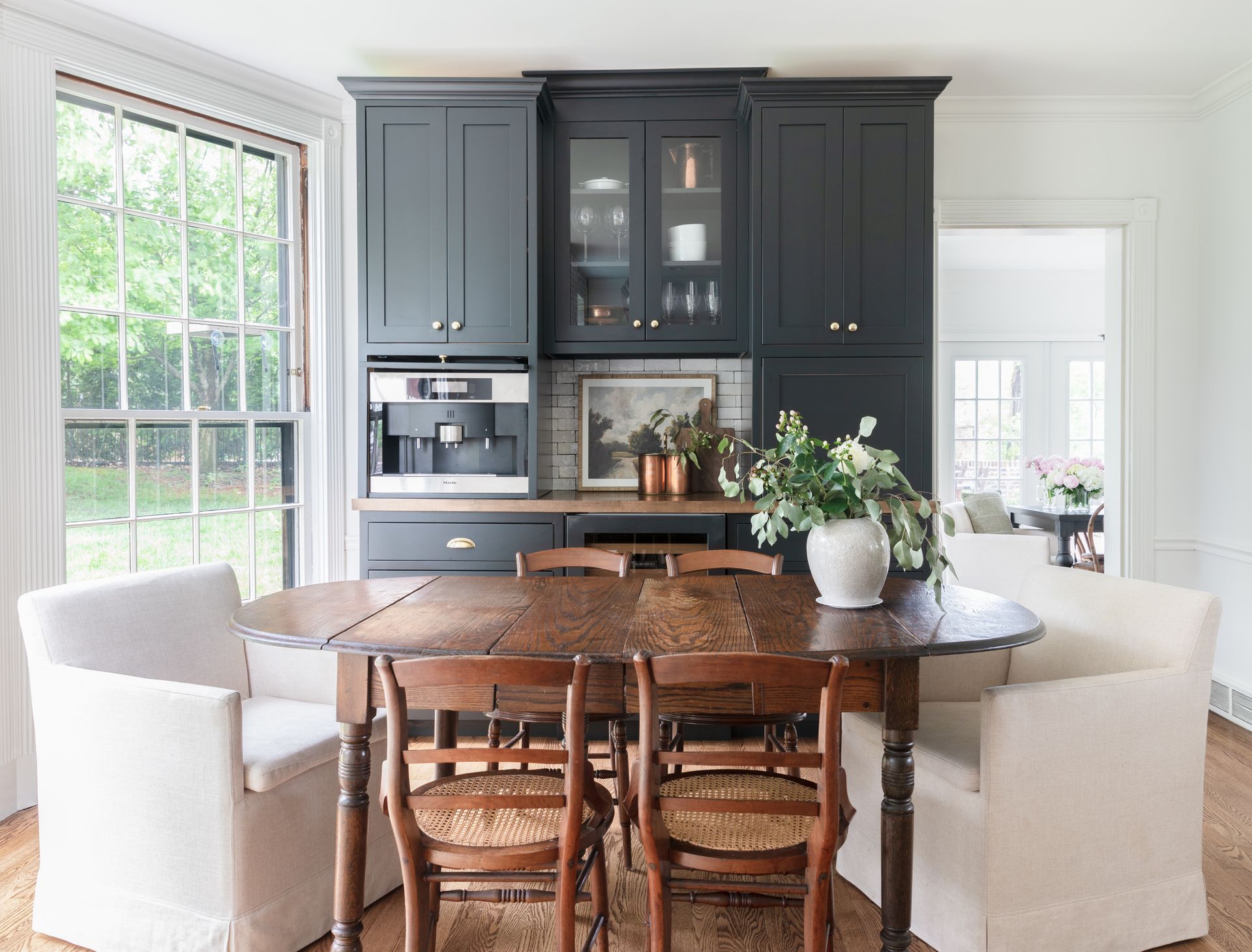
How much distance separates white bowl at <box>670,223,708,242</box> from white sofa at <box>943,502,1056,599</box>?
153cm

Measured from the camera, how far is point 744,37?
3.21m

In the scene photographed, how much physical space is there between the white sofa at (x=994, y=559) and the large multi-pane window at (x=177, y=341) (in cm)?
291

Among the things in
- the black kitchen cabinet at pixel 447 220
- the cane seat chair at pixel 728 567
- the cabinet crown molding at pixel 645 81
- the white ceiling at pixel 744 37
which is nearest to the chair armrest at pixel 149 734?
the cane seat chair at pixel 728 567

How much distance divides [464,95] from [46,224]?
161cm

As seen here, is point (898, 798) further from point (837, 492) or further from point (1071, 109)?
point (1071, 109)

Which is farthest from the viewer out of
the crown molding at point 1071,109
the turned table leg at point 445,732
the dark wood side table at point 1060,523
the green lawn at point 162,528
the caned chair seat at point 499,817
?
the dark wood side table at point 1060,523

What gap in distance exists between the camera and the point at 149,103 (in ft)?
10.4

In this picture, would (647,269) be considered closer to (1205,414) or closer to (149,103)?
(149,103)

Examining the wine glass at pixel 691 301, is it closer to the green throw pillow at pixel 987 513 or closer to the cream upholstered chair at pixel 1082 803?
the cream upholstered chair at pixel 1082 803

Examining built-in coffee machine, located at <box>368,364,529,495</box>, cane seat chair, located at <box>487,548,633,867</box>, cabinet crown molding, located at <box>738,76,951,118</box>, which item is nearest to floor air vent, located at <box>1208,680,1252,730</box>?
cane seat chair, located at <box>487,548,633,867</box>

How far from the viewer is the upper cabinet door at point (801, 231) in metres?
3.38

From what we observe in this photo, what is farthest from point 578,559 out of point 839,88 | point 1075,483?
point 1075,483

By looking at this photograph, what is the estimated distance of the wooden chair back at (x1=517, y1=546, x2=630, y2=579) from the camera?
2645 millimetres

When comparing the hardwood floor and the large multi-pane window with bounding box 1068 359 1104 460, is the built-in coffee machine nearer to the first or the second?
the hardwood floor
